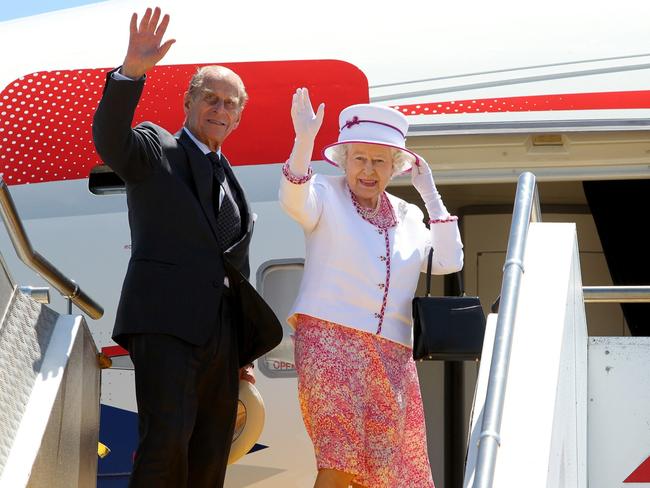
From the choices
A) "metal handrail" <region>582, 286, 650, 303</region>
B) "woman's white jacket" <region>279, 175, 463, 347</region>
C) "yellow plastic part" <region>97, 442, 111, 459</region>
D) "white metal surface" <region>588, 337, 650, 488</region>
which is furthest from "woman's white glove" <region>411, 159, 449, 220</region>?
"yellow plastic part" <region>97, 442, 111, 459</region>

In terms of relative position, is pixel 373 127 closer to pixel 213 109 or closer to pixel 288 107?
pixel 213 109

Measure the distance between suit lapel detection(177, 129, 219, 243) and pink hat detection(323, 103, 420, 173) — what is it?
0.47m

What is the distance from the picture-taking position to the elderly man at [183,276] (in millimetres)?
3568

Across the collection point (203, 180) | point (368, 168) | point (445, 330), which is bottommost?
point (445, 330)

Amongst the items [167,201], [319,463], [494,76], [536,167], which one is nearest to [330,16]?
[494,76]

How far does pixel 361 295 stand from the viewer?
157 inches

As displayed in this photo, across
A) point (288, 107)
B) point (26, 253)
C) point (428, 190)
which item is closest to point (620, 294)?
point (428, 190)

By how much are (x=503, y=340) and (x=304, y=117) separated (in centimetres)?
128

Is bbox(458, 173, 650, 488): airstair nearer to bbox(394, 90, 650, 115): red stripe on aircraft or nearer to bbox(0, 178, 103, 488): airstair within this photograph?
bbox(0, 178, 103, 488): airstair

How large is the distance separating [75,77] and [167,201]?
6.79 feet

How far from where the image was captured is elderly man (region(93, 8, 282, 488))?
3.57m

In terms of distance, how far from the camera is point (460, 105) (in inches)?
211

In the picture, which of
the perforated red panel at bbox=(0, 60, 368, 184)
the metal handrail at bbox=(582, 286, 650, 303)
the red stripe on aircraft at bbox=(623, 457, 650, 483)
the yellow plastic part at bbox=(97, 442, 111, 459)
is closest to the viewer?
the red stripe on aircraft at bbox=(623, 457, 650, 483)

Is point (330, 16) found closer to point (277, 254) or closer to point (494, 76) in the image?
point (494, 76)
